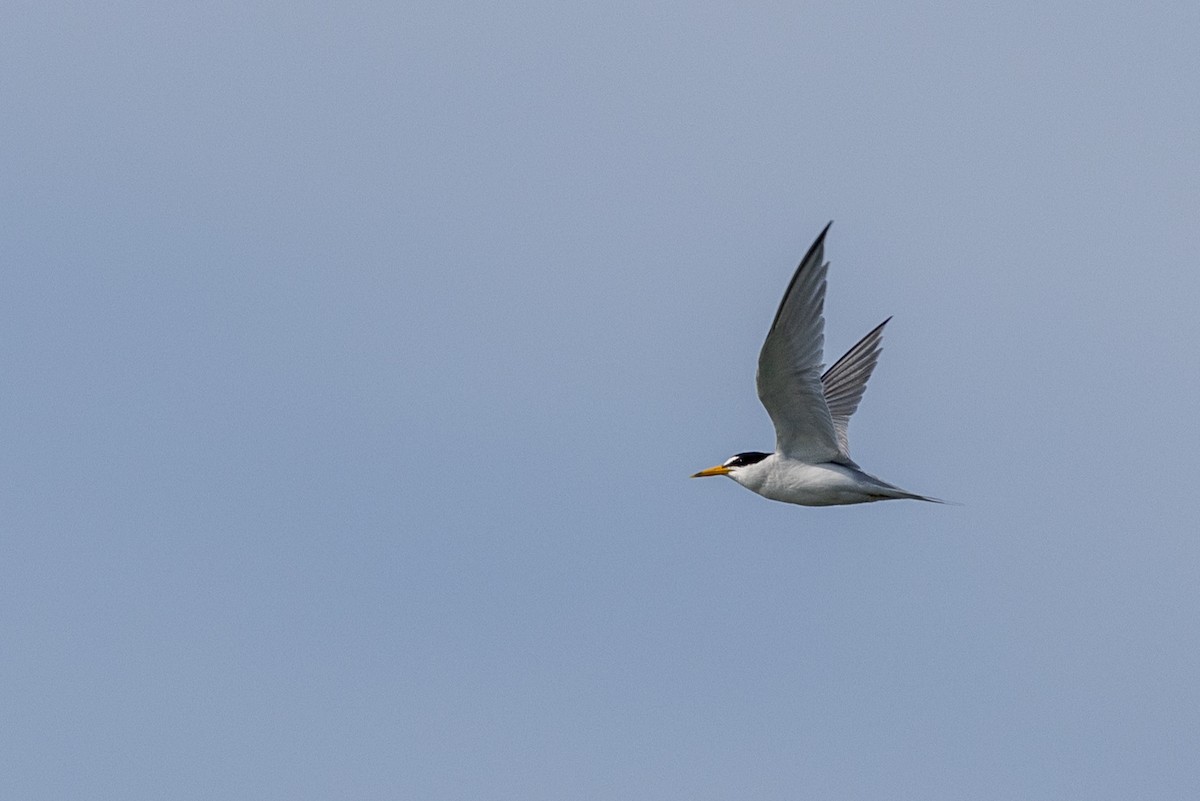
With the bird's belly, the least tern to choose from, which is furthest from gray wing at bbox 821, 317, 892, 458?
the bird's belly

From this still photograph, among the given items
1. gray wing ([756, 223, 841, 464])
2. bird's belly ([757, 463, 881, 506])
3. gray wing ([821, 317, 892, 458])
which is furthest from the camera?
gray wing ([821, 317, 892, 458])

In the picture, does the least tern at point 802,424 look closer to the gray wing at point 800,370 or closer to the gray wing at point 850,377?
the gray wing at point 800,370

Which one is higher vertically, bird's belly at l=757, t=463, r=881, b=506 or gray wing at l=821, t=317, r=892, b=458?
gray wing at l=821, t=317, r=892, b=458

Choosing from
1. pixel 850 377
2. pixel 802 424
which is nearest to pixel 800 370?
pixel 802 424

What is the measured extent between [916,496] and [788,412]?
183 centimetres

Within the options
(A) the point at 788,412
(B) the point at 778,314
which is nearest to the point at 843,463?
(A) the point at 788,412

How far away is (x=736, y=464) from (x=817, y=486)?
62.7 inches

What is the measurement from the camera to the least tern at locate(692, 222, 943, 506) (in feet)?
62.8

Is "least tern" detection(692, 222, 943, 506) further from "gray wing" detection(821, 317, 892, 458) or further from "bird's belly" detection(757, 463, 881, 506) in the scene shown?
"gray wing" detection(821, 317, 892, 458)

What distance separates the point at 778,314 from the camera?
19047mm

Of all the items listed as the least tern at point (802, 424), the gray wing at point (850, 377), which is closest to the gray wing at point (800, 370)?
the least tern at point (802, 424)

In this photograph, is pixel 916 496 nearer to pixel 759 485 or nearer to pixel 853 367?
pixel 759 485

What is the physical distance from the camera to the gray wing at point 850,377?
24.3m

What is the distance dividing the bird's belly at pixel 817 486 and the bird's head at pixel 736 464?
0.50 metres
